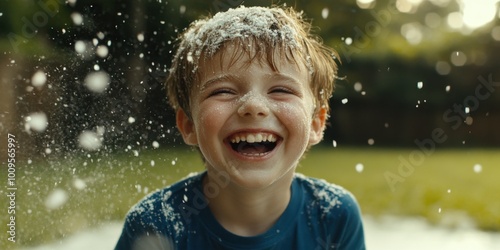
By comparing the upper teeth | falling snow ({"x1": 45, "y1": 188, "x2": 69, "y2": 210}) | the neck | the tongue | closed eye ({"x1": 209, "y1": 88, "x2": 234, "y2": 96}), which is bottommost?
falling snow ({"x1": 45, "y1": 188, "x2": 69, "y2": 210})

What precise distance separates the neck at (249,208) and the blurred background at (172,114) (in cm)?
50

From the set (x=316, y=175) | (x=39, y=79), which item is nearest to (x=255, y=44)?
(x=39, y=79)

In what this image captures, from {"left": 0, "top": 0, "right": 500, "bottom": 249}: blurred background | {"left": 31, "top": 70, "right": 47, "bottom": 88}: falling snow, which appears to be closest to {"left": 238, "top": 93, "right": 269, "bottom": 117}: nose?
{"left": 0, "top": 0, "right": 500, "bottom": 249}: blurred background

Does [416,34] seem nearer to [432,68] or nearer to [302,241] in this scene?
[432,68]

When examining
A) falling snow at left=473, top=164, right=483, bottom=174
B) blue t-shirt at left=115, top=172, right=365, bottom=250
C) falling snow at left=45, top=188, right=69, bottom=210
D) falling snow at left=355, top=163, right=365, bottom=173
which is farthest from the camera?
falling snow at left=473, top=164, right=483, bottom=174

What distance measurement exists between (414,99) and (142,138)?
361 cm

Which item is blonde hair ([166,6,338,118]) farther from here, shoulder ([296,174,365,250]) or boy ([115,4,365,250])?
shoulder ([296,174,365,250])

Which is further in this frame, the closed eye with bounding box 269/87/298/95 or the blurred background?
the blurred background

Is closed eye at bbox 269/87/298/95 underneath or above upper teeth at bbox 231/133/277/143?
above

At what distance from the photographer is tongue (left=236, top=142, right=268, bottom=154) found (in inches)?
51.4

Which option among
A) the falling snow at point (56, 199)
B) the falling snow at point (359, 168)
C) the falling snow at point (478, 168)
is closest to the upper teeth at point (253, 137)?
the falling snow at point (56, 199)

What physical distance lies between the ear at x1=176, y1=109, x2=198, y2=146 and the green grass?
43 cm

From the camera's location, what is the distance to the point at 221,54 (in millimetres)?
1320

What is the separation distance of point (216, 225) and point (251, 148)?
21cm
